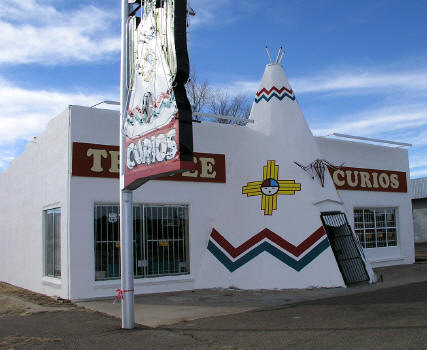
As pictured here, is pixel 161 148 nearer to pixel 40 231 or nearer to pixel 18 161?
pixel 40 231

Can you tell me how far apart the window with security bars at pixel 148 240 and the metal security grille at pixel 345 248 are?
398 cm

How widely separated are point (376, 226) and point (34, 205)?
12010mm

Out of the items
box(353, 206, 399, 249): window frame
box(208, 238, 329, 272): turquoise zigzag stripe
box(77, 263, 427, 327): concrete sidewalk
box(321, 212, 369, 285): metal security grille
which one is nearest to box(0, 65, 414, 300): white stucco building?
box(208, 238, 329, 272): turquoise zigzag stripe

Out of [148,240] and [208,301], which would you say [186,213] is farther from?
[208,301]

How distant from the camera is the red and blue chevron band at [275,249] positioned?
42.1 feet

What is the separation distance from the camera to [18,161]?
1709cm

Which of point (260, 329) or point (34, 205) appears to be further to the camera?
point (34, 205)

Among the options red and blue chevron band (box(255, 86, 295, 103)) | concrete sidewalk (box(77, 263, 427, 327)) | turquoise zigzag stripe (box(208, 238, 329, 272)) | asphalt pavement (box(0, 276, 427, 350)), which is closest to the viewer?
asphalt pavement (box(0, 276, 427, 350))

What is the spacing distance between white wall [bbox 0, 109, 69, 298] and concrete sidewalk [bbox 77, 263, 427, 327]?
215 centimetres

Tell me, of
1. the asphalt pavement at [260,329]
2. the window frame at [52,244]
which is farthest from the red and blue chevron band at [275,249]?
the window frame at [52,244]

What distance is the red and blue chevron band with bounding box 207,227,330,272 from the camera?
1282 cm

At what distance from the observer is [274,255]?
13.0m

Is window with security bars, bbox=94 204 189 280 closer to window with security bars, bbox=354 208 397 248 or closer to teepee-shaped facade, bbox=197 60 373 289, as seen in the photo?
teepee-shaped facade, bbox=197 60 373 289

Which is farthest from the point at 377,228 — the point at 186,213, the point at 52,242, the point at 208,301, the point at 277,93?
the point at 52,242
